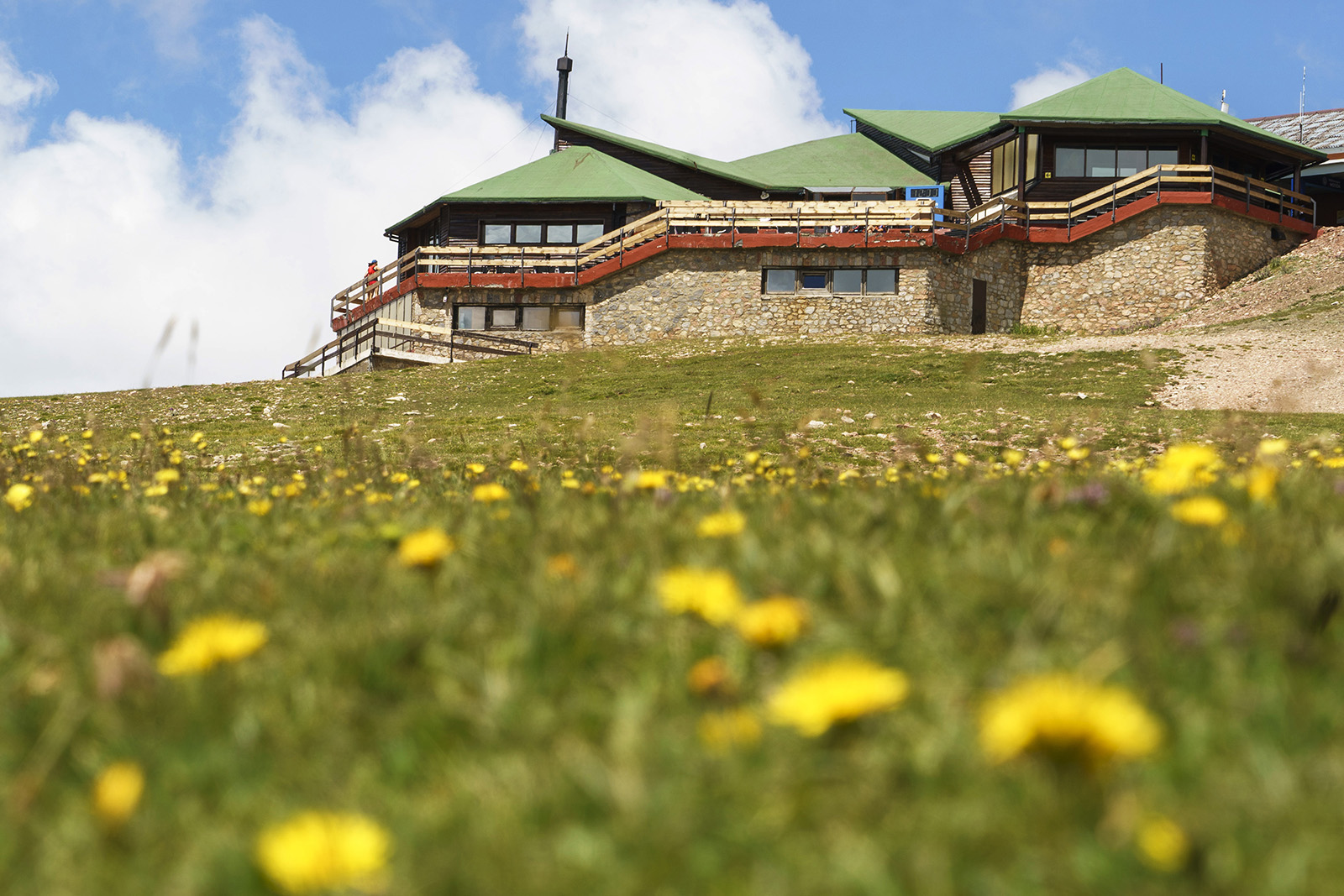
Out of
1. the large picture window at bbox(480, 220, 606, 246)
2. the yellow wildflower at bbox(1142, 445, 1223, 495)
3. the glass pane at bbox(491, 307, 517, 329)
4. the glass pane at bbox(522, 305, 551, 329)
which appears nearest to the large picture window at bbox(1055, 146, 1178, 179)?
the large picture window at bbox(480, 220, 606, 246)

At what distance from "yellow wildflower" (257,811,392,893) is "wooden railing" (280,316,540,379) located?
33.8 meters

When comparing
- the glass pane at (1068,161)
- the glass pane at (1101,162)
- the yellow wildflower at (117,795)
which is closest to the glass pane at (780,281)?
the glass pane at (1068,161)

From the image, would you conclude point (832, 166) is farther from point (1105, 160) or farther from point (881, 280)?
point (881, 280)

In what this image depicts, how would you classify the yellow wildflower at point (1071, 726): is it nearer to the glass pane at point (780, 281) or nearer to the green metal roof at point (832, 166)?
the glass pane at point (780, 281)

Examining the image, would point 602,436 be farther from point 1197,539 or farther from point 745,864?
→ point 745,864

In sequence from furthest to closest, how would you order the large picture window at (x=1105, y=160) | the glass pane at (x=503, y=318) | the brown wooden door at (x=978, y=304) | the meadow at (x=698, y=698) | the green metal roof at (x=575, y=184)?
the green metal roof at (x=575, y=184) → the large picture window at (x=1105, y=160) → the glass pane at (x=503, y=318) → the brown wooden door at (x=978, y=304) → the meadow at (x=698, y=698)

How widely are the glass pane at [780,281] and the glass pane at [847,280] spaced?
4.55 feet

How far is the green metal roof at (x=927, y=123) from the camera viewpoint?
46375 millimetres

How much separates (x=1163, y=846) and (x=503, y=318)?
3932 cm

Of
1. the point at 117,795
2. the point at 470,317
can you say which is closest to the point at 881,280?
the point at 470,317

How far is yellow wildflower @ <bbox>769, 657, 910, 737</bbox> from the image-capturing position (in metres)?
1.51

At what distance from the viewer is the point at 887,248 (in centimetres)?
3600

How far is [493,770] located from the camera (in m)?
1.72

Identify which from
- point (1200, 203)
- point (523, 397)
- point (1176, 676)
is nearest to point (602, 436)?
point (523, 397)
